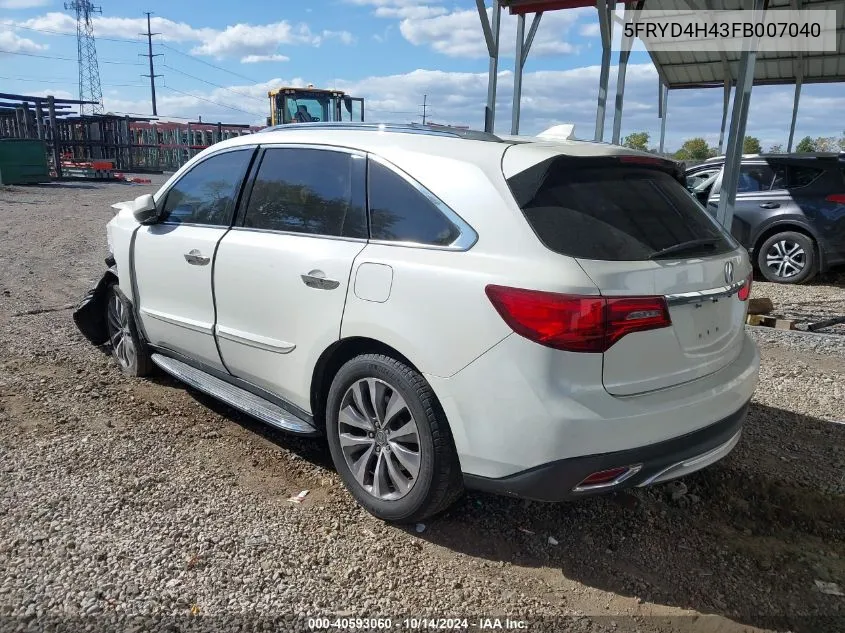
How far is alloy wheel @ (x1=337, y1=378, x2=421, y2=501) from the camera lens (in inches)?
110

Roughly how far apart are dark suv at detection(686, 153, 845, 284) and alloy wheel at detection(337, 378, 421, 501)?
25.2 ft

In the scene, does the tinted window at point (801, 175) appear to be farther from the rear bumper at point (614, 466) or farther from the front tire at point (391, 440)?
the front tire at point (391, 440)

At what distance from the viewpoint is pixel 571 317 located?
2.31 m

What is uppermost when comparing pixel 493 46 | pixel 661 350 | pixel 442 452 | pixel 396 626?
pixel 493 46

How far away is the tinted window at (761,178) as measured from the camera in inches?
353

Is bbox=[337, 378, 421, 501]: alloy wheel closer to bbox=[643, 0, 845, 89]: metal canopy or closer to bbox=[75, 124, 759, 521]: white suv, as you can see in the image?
bbox=[75, 124, 759, 521]: white suv

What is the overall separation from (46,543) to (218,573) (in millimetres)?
788

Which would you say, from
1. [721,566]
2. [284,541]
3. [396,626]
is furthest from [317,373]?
[721,566]

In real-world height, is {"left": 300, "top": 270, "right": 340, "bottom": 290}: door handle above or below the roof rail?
below

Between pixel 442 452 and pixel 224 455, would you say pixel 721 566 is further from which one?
pixel 224 455

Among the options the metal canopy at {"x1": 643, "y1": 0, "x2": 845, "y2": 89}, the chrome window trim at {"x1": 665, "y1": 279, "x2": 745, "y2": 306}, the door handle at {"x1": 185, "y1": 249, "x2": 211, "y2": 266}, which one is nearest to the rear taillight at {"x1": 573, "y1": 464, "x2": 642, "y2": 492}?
the chrome window trim at {"x1": 665, "y1": 279, "x2": 745, "y2": 306}

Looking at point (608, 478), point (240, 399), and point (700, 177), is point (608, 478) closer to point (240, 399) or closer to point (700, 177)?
point (240, 399)

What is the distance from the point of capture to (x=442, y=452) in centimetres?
264

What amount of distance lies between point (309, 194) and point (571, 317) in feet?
5.35
